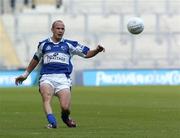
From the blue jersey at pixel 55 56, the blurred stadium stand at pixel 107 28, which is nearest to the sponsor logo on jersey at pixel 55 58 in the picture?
the blue jersey at pixel 55 56

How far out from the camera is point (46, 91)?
13.6 metres

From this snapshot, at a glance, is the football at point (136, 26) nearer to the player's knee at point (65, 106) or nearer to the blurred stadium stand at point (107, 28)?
the player's knee at point (65, 106)

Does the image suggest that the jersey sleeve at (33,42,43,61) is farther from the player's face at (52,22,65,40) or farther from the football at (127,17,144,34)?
the football at (127,17,144,34)

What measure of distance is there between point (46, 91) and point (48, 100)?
186 mm

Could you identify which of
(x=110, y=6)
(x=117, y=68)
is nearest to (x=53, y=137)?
(x=117, y=68)

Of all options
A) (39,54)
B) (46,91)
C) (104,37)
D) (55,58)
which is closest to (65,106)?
(46,91)

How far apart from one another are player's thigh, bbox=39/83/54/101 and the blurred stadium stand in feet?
115

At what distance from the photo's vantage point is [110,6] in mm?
51281

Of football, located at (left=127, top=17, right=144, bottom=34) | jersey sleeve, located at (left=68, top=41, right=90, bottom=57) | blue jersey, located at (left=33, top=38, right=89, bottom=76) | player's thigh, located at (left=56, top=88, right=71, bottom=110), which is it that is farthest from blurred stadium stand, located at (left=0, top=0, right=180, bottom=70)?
player's thigh, located at (left=56, top=88, right=71, bottom=110)

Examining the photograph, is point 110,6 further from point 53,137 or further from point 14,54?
point 53,137

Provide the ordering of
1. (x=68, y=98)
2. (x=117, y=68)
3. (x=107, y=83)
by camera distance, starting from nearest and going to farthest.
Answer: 1. (x=68, y=98)
2. (x=107, y=83)
3. (x=117, y=68)

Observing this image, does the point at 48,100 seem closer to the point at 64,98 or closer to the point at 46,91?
the point at 46,91

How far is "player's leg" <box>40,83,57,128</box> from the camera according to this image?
13297 millimetres

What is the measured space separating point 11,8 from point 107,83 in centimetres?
1051
